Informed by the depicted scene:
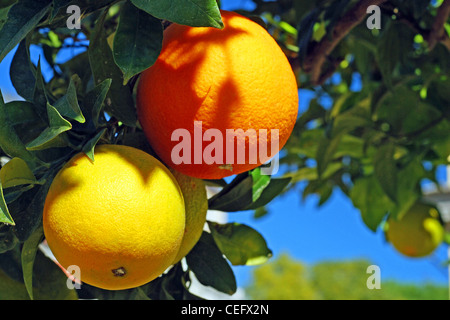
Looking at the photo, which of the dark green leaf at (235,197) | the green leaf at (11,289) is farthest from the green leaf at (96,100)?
the green leaf at (11,289)

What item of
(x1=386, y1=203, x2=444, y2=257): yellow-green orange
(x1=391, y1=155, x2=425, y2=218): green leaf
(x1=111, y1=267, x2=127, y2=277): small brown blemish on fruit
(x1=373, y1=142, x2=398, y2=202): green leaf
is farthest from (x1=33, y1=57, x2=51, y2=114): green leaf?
(x1=386, y1=203, x2=444, y2=257): yellow-green orange

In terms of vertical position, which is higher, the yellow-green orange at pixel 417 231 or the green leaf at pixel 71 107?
the green leaf at pixel 71 107

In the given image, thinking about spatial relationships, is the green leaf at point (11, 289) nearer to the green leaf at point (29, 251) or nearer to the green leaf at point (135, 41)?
the green leaf at point (29, 251)

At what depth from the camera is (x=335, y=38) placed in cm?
82

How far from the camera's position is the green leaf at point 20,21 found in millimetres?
499

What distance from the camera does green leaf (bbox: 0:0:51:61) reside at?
1.64 feet

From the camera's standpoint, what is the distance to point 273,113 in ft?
1.75

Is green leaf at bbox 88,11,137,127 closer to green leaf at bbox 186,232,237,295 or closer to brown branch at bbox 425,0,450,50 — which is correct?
green leaf at bbox 186,232,237,295

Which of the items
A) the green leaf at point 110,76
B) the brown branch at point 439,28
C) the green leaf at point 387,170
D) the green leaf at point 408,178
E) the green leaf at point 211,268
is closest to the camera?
the green leaf at point 110,76

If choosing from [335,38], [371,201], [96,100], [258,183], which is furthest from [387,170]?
[96,100]

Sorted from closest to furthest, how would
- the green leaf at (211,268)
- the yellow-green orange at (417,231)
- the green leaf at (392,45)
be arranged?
the green leaf at (211,268) < the green leaf at (392,45) < the yellow-green orange at (417,231)

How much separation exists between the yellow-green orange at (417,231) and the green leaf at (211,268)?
33.5 inches

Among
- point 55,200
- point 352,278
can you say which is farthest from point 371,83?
point 352,278

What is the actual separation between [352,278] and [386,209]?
9.22 metres
